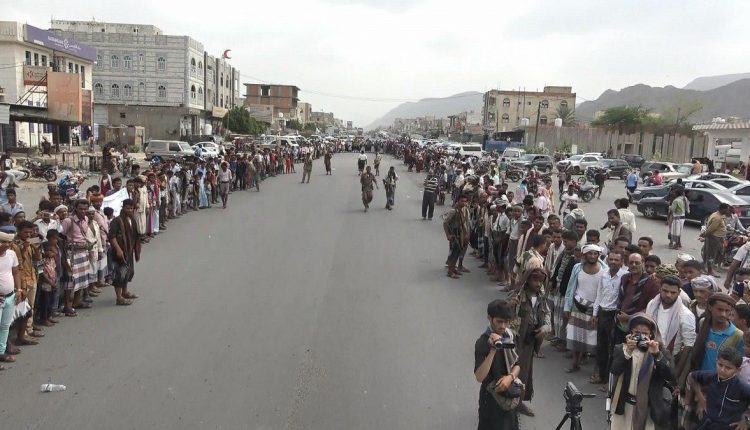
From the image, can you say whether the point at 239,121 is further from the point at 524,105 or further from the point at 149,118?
the point at 524,105

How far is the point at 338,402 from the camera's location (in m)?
5.67

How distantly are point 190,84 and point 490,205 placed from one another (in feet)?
183

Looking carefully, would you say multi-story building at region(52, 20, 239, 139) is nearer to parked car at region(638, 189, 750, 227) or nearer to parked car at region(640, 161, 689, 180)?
parked car at region(640, 161, 689, 180)

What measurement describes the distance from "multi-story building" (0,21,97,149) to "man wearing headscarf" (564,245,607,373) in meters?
25.4

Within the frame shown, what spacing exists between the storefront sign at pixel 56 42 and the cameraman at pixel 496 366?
41.5 m

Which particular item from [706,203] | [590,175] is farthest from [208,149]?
[706,203]

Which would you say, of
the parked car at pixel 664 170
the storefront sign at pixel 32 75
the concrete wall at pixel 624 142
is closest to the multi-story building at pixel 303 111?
the concrete wall at pixel 624 142

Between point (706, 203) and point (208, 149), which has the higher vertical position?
point (208, 149)

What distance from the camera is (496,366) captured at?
399 centimetres

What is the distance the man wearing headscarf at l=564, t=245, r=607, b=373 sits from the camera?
252 inches

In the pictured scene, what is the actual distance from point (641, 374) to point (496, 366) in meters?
1.11

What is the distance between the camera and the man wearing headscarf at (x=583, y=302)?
21.0ft

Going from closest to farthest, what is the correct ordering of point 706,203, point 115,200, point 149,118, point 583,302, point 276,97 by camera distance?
point 583,302, point 115,200, point 706,203, point 149,118, point 276,97

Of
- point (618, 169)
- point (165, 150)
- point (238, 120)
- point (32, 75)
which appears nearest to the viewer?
point (165, 150)
